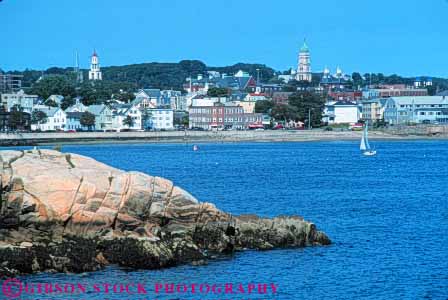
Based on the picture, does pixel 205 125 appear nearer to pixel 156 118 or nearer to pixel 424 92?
pixel 156 118

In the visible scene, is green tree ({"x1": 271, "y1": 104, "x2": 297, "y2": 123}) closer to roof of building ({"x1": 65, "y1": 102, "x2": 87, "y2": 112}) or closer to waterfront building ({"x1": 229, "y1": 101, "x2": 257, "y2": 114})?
waterfront building ({"x1": 229, "y1": 101, "x2": 257, "y2": 114})

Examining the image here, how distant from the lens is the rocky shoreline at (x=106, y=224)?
23844 mm

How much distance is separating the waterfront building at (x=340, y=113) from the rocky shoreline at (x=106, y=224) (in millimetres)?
126275

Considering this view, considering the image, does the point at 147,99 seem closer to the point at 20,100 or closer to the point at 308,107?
the point at 20,100

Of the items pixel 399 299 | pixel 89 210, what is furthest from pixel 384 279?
pixel 89 210

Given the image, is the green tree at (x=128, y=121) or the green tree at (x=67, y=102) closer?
the green tree at (x=128, y=121)

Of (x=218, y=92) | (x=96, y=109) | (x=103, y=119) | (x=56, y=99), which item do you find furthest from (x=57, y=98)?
(x=218, y=92)

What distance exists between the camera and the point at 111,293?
21609mm

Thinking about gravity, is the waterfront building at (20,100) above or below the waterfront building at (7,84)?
below

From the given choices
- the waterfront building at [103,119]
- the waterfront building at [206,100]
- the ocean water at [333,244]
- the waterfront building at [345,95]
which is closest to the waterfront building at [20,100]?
the waterfront building at [103,119]

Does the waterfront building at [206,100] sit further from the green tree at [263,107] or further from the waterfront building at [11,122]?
the waterfront building at [11,122]

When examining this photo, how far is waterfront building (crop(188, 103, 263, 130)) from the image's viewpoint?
144 meters

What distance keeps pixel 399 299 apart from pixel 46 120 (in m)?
110

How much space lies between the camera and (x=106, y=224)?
25.5 meters
